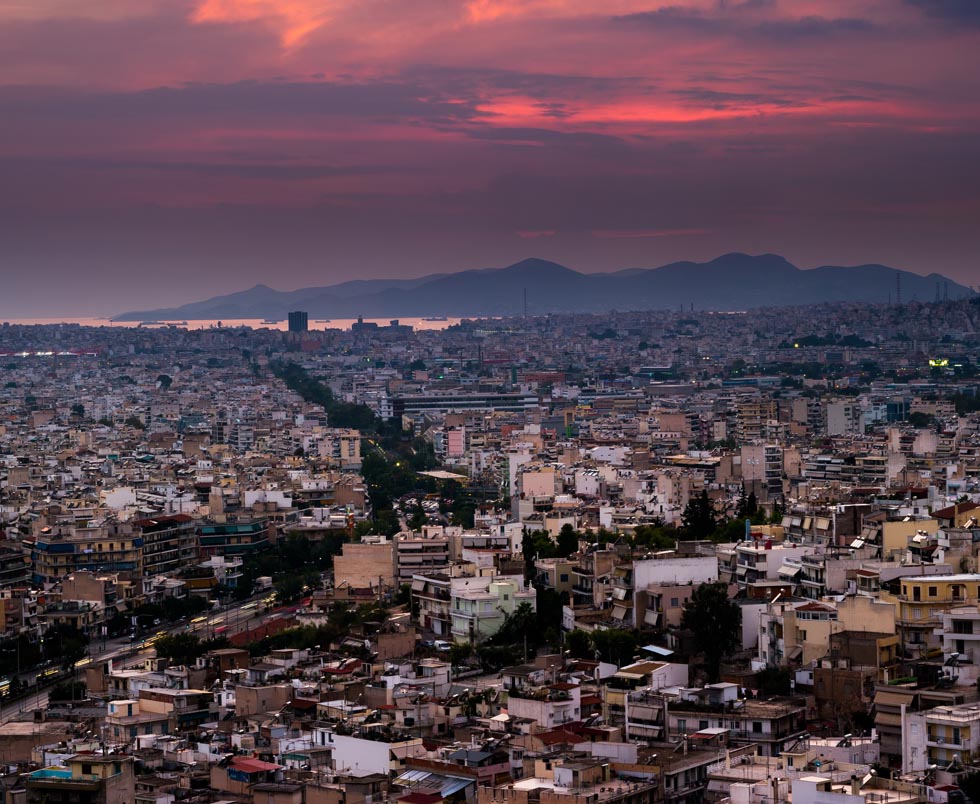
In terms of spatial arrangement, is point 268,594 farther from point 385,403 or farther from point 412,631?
point 385,403

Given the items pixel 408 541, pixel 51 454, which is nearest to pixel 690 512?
pixel 408 541

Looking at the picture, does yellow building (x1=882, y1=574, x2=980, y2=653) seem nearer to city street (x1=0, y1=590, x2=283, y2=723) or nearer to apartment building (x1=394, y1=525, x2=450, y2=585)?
city street (x1=0, y1=590, x2=283, y2=723)

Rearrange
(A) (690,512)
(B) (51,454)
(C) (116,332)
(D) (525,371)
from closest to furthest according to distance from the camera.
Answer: (A) (690,512), (B) (51,454), (D) (525,371), (C) (116,332)

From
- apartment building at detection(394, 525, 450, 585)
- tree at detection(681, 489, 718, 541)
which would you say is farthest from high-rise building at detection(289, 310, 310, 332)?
tree at detection(681, 489, 718, 541)

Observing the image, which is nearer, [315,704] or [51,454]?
[315,704]

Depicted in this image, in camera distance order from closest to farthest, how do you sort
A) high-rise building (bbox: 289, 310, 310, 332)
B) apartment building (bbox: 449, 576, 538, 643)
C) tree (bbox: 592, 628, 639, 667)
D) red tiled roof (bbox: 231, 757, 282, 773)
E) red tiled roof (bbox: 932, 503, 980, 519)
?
red tiled roof (bbox: 231, 757, 282, 773), tree (bbox: 592, 628, 639, 667), apartment building (bbox: 449, 576, 538, 643), red tiled roof (bbox: 932, 503, 980, 519), high-rise building (bbox: 289, 310, 310, 332)

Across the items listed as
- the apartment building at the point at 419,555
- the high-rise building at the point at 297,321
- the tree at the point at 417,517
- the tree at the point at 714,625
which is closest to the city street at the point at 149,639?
the apartment building at the point at 419,555

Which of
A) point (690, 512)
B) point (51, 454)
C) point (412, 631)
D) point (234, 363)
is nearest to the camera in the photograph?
point (412, 631)
